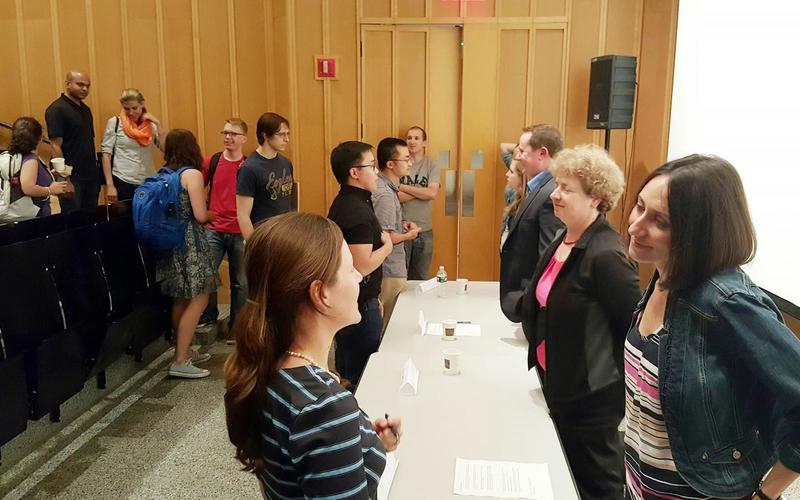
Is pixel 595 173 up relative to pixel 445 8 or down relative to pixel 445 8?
down

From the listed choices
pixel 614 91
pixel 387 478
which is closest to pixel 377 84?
pixel 614 91

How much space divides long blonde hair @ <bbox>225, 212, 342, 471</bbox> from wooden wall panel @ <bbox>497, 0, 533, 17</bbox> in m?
5.08

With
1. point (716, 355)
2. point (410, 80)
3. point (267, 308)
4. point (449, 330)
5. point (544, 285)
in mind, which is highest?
point (410, 80)

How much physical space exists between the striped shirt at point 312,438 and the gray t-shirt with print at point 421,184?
171 inches

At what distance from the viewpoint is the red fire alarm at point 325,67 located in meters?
5.89

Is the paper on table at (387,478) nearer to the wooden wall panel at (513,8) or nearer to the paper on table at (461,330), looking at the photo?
the paper on table at (461,330)

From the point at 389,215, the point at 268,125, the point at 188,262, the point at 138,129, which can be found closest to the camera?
the point at 389,215

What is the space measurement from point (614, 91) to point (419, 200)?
1840 millimetres

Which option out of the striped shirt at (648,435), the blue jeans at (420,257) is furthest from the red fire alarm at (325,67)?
the striped shirt at (648,435)

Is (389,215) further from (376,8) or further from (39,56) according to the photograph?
(39,56)

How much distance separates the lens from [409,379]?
2.37 m

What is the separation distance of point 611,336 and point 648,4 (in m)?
4.34

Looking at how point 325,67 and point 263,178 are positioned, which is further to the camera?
point 325,67

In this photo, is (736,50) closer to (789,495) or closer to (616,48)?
(616,48)
